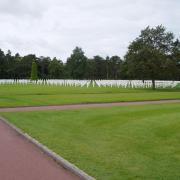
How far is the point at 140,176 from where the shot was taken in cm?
757

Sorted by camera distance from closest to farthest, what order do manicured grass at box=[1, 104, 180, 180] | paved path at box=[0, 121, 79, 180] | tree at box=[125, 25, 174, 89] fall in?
paved path at box=[0, 121, 79, 180], manicured grass at box=[1, 104, 180, 180], tree at box=[125, 25, 174, 89]

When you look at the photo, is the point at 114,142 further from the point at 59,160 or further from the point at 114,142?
the point at 59,160

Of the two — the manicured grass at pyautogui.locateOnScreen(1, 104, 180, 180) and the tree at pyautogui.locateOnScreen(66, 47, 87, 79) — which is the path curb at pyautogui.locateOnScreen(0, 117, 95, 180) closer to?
the manicured grass at pyautogui.locateOnScreen(1, 104, 180, 180)

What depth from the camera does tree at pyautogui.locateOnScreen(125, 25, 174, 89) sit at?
5078 cm

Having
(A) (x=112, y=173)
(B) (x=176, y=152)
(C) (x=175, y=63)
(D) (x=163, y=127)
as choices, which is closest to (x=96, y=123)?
(D) (x=163, y=127)

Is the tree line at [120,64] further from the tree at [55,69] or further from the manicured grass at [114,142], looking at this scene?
the manicured grass at [114,142]

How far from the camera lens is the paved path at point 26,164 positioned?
7.92 m

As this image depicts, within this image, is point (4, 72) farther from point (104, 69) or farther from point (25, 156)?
point (25, 156)

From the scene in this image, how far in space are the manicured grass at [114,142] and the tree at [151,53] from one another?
33.6 metres

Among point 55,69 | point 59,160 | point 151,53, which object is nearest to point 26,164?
point 59,160

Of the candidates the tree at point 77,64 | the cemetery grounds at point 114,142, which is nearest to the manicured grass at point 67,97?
the cemetery grounds at point 114,142

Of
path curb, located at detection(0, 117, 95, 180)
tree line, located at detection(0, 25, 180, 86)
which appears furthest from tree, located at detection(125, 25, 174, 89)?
path curb, located at detection(0, 117, 95, 180)

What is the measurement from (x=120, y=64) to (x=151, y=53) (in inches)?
842

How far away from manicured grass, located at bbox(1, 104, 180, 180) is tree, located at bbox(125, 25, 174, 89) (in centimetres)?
3358
